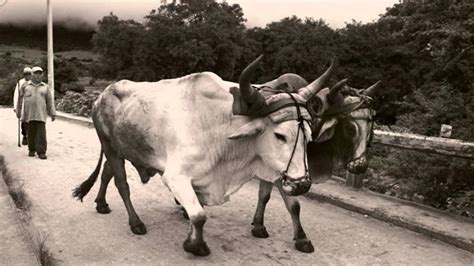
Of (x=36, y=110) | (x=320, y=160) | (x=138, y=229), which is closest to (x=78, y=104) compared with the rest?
(x=36, y=110)

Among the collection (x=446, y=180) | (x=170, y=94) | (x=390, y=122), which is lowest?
(x=390, y=122)

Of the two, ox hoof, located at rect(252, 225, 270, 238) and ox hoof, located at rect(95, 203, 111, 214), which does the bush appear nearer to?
ox hoof, located at rect(95, 203, 111, 214)

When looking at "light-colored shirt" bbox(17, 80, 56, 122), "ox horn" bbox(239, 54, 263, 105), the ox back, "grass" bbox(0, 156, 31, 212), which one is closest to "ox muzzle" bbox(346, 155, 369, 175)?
the ox back

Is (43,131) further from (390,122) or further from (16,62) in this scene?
(16,62)

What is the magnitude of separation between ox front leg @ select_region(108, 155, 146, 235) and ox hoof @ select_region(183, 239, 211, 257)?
0.81m

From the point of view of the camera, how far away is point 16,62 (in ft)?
180

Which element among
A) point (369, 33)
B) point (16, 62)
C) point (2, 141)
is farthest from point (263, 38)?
point (2, 141)

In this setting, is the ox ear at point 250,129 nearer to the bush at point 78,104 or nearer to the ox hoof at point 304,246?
the ox hoof at point 304,246

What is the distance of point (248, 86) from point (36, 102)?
6.99m

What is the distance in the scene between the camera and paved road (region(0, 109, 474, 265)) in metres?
4.34

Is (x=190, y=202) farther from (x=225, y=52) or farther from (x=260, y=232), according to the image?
(x=225, y=52)

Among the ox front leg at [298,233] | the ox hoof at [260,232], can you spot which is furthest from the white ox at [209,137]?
the ox hoof at [260,232]

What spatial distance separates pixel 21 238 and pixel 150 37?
40.9 m

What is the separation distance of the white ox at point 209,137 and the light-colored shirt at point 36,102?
17.2 ft
